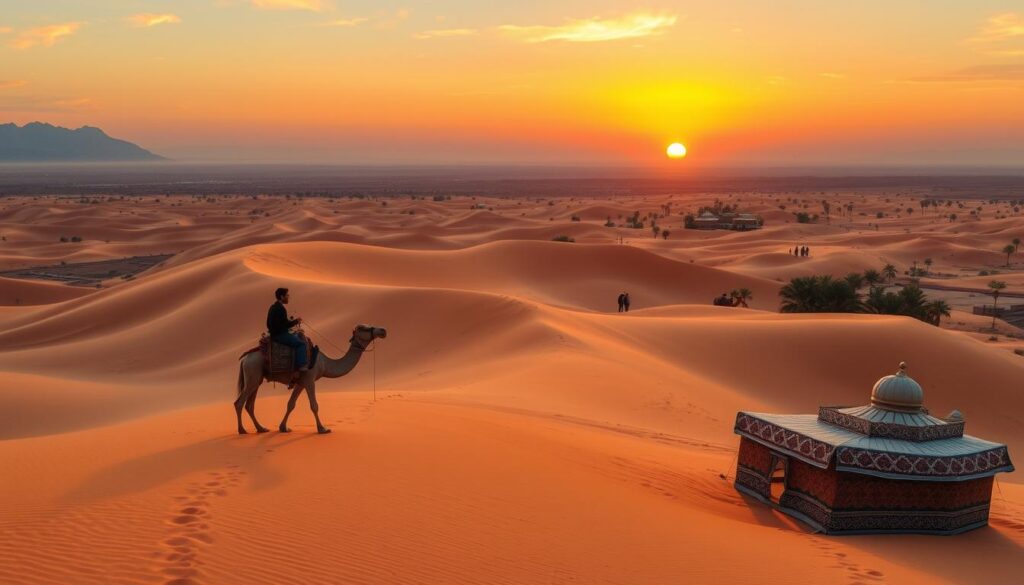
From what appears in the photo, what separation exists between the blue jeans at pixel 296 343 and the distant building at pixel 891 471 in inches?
262

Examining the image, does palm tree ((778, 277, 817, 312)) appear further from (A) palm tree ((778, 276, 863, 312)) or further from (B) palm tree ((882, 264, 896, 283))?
(B) palm tree ((882, 264, 896, 283))

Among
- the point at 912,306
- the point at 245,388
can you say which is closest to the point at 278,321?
the point at 245,388

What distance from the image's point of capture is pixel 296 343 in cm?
1148

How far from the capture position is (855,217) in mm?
108562

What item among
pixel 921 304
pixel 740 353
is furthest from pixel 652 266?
pixel 740 353

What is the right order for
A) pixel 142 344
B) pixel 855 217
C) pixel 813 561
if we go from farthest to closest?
pixel 855 217
pixel 142 344
pixel 813 561

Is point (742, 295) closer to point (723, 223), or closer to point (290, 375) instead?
point (290, 375)

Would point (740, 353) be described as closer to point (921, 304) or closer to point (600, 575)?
point (921, 304)

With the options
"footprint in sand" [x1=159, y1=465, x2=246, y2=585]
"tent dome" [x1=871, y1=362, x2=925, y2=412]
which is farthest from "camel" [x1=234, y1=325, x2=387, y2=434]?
"tent dome" [x1=871, y1=362, x2=925, y2=412]

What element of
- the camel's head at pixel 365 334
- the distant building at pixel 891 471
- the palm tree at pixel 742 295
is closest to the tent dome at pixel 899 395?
the distant building at pixel 891 471

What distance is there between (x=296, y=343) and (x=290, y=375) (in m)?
0.47

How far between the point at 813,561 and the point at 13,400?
1641cm

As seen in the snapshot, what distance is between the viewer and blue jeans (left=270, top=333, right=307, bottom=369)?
1144 centimetres

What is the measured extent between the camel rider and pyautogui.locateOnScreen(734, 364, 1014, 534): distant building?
6664 millimetres
